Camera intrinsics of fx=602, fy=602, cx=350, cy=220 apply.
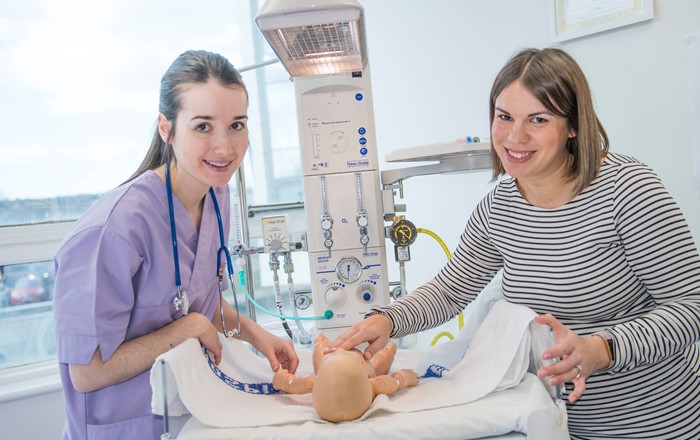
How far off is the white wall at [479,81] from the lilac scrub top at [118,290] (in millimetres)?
1386

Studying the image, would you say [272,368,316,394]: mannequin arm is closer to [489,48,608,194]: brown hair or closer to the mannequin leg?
the mannequin leg

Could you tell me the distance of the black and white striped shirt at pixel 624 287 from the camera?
43.6 inches

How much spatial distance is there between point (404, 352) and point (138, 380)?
0.60 m

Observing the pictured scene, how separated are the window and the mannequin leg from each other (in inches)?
51.7

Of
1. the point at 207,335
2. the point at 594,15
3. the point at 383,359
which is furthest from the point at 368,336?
the point at 594,15

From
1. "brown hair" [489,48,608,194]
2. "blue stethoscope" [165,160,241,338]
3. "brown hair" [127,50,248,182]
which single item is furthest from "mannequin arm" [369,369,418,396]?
"brown hair" [127,50,248,182]

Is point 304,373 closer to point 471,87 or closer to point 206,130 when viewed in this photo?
point 206,130

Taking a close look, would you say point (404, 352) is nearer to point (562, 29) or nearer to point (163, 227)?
point (163, 227)

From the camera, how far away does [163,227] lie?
1.27m

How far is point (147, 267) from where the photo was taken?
47.8 inches

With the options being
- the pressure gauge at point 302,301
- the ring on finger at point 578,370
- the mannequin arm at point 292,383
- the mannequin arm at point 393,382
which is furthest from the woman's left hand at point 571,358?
the pressure gauge at point 302,301

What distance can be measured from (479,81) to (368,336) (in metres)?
1.66

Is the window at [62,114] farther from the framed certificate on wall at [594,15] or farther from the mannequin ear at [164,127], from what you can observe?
the framed certificate on wall at [594,15]

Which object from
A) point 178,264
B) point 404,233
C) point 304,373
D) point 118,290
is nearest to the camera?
point 118,290
